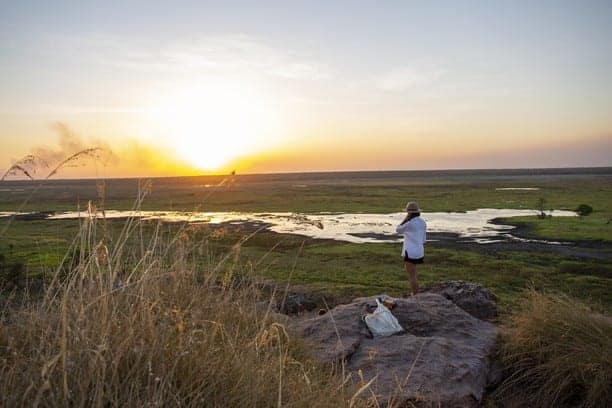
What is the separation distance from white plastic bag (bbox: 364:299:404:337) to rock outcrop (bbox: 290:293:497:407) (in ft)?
0.39

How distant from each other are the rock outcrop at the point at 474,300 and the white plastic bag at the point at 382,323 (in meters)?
2.69

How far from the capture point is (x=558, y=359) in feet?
22.6

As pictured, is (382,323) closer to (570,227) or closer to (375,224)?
(570,227)

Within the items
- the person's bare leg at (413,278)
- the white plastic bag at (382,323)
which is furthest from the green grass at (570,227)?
the white plastic bag at (382,323)

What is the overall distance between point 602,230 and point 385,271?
54.5 feet

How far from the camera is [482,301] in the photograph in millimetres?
10219

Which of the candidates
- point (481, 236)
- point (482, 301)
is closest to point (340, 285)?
point (482, 301)

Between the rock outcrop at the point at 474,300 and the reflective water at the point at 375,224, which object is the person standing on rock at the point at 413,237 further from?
the reflective water at the point at 375,224

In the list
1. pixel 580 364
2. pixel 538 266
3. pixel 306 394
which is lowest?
pixel 538 266

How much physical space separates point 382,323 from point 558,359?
2401 millimetres

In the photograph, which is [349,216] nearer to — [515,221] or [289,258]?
[515,221]

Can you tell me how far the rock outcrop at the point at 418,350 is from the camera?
6105mm

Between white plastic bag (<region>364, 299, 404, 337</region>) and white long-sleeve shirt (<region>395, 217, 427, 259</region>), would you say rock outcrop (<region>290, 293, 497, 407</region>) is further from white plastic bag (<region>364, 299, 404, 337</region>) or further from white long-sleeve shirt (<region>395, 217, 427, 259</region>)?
white long-sleeve shirt (<region>395, 217, 427, 259</region>)

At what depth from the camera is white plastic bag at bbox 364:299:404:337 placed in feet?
25.4
